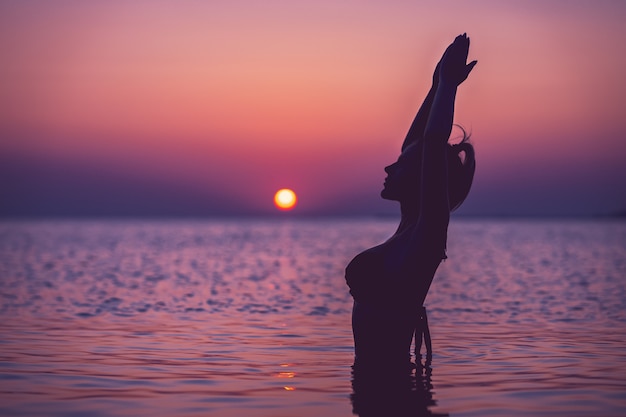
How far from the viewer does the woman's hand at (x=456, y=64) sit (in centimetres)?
579

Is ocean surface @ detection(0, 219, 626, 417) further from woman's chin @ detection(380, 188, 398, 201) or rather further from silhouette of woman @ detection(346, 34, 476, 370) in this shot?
woman's chin @ detection(380, 188, 398, 201)

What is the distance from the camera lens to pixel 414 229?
19.3 feet

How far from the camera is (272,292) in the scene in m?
22.9

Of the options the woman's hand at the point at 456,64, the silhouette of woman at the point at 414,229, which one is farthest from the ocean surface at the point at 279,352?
the woman's hand at the point at 456,64

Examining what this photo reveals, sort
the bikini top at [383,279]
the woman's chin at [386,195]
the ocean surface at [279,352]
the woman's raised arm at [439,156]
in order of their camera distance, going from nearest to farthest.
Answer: the woman's raised arm at [439,156]
the bikini top at [383,279]
the woman's chin at [386,195]
the ocean surface at [279,352]

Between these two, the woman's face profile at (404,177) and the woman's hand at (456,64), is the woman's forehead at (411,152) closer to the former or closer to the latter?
the woman's face profile at (404,177)

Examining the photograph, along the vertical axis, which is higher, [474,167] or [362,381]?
[474,167]

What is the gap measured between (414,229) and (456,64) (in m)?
1.07

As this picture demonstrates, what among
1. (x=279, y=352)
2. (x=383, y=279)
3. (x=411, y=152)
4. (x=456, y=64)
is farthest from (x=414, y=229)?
(x=279, y=352)

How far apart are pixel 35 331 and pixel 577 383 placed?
8198mm

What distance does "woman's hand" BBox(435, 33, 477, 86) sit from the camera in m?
5.79

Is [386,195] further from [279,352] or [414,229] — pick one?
[279,352]

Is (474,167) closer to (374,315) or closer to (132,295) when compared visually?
(374,315)

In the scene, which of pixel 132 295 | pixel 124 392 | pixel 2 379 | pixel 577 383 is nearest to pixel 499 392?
pixel 577 383
